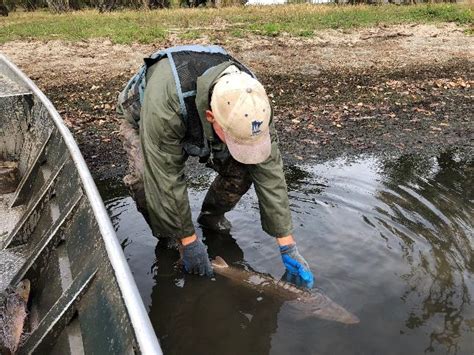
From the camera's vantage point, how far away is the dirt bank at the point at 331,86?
651 centimetres

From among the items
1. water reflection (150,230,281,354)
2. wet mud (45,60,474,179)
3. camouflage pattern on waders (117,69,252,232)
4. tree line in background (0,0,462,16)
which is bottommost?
water reflection (150,230,281,354)

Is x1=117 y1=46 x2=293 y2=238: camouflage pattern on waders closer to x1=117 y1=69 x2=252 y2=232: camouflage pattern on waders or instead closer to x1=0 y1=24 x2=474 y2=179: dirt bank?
x1=117 y1=69 x2=252 y2=232: camouflage pattern on waders

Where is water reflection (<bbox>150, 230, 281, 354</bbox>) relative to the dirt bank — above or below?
below

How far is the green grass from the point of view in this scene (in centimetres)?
1188

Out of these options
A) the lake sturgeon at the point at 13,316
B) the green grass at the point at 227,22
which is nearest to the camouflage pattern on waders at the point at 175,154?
the lake sturgeon at the point at 13,316

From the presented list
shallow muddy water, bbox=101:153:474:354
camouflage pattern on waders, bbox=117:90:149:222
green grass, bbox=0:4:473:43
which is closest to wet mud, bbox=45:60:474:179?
shallow muddy water, bbox=101:153:474:354

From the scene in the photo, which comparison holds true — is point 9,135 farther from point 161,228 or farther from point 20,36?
A: point 20,36

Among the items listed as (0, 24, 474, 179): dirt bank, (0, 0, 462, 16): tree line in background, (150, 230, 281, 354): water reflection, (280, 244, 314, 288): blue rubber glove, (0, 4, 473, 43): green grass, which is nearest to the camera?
(150, 230, 281, 354): water reflection

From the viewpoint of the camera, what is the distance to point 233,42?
1148 centimetres

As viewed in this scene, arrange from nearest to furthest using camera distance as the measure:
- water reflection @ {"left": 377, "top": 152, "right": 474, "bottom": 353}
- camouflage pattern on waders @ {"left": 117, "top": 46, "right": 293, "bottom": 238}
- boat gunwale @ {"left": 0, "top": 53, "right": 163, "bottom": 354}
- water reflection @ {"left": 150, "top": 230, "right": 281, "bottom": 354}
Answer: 1. boat gunwale @ {"left": 0, "top": 53, "right": 163, "bottom": 354}
2. camouflage pattern on waders @ {"left": 117, "top": 46, "right": 293, "bottom": 238}
3. water reflection @ {"left": 150, "top": 230, "right": 281, "bottom": 354}
4. water reflection @ {"left": 377, "top": 152, "right": 474, "bottom": 353}

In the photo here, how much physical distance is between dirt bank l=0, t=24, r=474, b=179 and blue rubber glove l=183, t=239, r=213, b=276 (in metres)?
2.48

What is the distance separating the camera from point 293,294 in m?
3.52

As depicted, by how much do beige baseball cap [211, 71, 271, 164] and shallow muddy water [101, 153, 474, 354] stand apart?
1281mm

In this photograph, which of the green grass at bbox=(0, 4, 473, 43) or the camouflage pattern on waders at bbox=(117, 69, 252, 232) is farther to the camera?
the green grass at bbox=(0, 4, 473, 43)
